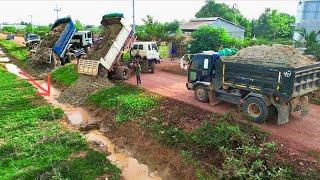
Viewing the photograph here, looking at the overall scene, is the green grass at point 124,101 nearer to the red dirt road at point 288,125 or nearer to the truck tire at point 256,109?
the red dirt road at point 288,125

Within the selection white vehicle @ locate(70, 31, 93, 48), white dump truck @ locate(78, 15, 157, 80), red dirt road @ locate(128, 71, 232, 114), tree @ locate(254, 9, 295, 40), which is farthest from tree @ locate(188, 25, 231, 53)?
tree @ locate(254, 9, 295, 40)

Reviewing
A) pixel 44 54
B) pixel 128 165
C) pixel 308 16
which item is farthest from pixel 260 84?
pixel 308 16

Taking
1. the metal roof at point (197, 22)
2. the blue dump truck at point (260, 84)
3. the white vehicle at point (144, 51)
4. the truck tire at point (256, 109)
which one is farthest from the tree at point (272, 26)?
the truck tire at point (256, 109)

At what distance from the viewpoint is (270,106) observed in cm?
1241

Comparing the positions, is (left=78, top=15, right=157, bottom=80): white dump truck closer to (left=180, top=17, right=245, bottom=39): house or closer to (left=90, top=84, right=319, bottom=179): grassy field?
(left=90, top=84, right=319, bottom=179): grassy field

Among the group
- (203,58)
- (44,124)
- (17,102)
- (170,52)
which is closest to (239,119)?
(203,58)

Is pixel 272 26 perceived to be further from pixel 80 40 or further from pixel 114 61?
pixel 114 61

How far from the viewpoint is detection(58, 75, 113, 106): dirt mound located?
18.9 metres

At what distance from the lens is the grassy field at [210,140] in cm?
934

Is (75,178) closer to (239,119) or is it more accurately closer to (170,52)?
(239,119)

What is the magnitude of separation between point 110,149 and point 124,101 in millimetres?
3704

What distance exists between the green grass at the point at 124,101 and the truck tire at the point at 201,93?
210 centimetres

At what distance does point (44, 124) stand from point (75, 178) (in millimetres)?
5436

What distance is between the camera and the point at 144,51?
2405 centimetres
